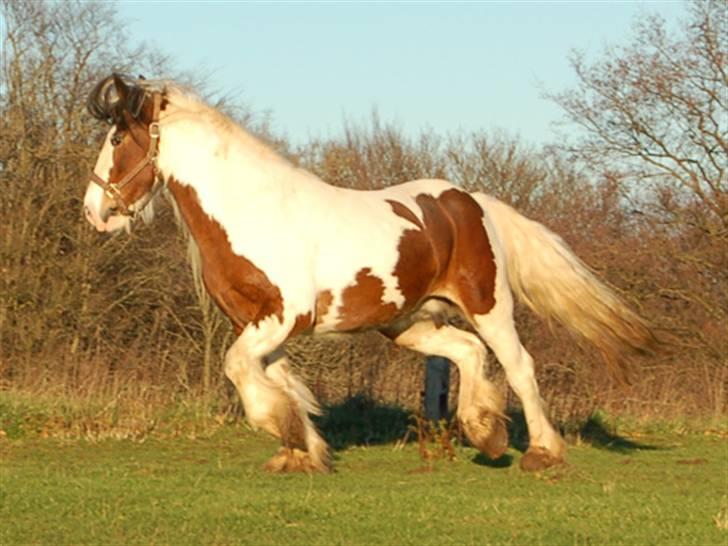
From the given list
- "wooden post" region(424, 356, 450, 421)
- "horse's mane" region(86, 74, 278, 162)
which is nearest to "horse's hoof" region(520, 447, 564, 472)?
"wooden post" region(424, 356, 450, 421)

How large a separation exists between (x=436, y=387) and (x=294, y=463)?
10.6ft

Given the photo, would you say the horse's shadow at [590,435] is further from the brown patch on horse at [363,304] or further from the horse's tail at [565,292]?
the brown patch on horse at [363,304]

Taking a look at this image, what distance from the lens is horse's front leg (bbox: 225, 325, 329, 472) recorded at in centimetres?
885

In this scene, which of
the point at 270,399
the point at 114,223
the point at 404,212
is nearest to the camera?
the point at 270,399

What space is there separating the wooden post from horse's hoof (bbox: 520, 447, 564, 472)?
2.56 meters

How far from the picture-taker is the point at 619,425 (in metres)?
13.4

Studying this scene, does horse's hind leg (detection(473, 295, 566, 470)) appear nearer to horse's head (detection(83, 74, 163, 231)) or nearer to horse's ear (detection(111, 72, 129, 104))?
horse's head (detection(83, 74, 163, 231))

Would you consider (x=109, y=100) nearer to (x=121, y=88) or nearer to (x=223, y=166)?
(x=121, y=88)

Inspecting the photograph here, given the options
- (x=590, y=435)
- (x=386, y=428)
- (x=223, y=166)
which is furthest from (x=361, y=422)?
(x=223, y=166)

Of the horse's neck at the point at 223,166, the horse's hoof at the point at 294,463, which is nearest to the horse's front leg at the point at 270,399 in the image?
the horse's hoof at the point at 294,463

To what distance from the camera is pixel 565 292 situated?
415 inches

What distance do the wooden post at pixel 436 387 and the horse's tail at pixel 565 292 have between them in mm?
1888

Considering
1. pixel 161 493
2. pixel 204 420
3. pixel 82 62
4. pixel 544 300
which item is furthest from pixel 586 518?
pixel 82 62

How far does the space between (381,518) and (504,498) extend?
3.92 ft
